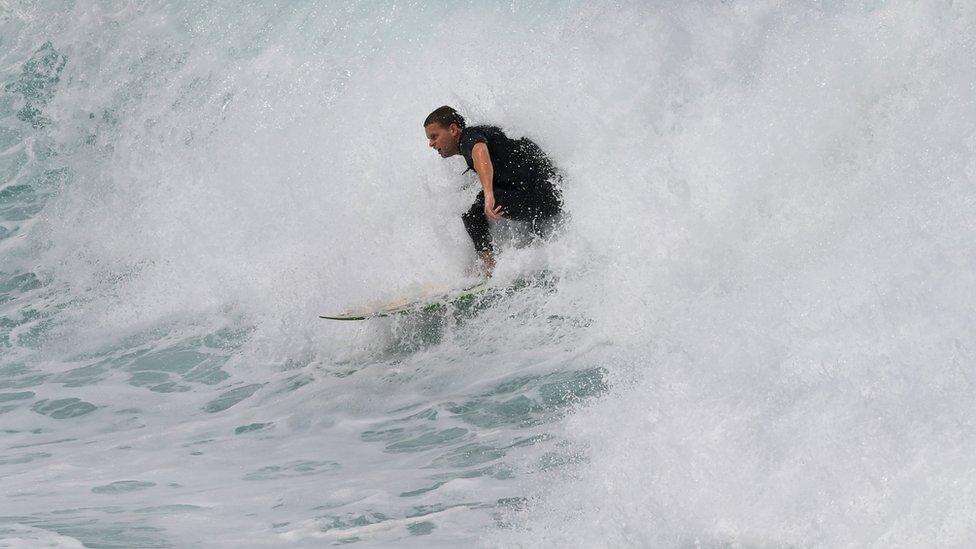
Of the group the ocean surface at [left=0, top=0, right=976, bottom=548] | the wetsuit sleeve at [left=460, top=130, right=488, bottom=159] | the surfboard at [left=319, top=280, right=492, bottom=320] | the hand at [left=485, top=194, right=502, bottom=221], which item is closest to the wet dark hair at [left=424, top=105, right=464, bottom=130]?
the wetsuit sleeve at [left=460, top=130, right=488, bottom=159]

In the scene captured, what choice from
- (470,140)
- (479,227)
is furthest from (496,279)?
(470,140)

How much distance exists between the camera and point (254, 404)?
22.0 feet

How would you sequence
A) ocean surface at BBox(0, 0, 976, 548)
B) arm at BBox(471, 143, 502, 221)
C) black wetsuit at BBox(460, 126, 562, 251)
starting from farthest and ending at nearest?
black wetsuit at BBox(460, 126, 562, 251) < arm at BBox(471, 143, 502, 221) < ocean surface at BBox(0, 0, 976, 548)

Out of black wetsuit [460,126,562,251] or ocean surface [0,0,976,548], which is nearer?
ocean surface [0,0,976,548]

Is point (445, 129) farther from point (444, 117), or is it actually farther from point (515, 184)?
point (515, 184)

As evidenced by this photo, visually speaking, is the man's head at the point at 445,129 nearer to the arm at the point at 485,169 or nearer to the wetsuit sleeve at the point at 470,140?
Answer: the wetsuit sleeve at the point at 470,140

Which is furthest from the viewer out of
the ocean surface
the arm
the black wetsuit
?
the black wetsuit

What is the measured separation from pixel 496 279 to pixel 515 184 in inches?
26.0

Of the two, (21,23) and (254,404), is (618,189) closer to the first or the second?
(254,404)

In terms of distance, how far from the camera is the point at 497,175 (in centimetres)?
679

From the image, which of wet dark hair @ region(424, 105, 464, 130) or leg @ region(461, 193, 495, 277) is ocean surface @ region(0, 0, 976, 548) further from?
wet dark hair @ region(424, 105, 464, 130)

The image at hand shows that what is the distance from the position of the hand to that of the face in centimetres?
40

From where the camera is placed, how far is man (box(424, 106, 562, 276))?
21.7 ft

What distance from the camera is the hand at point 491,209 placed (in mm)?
6617
